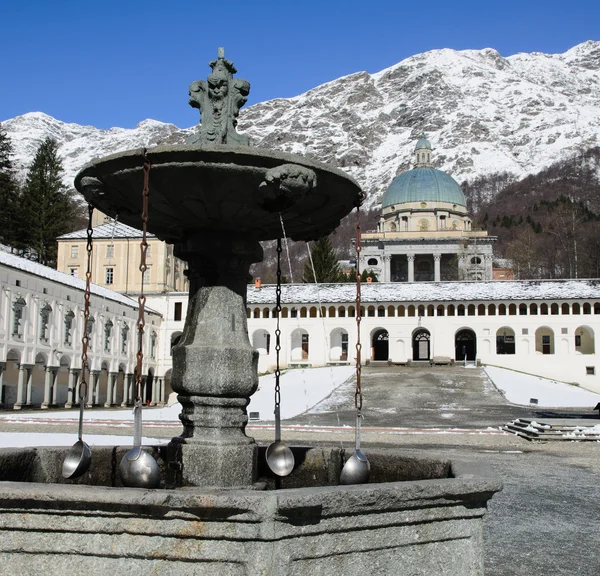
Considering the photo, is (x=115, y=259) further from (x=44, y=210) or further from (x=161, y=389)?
(x=161, y=389)

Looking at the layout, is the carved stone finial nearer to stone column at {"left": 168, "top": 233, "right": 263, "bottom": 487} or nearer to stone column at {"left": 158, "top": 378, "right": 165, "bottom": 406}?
stone column at {"left": 168, "top": 233, "right": 263, "bottom": 487}

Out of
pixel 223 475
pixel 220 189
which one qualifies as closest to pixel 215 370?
pixel 223 475

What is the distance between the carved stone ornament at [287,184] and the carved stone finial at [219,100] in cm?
142

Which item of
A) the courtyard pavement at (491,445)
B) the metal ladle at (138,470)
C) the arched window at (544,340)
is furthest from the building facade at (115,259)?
the metal ladle at (138,470)

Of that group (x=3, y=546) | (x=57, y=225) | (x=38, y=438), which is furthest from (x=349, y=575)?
(x=57, y=225)

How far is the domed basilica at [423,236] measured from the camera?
103m

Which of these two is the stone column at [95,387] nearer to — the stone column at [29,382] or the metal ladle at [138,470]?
the stone column at [29,382]

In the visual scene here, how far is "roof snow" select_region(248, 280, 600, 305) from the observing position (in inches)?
2844

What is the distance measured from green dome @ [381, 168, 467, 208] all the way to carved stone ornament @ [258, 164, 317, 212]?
101 metres

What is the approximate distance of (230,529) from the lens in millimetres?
4758

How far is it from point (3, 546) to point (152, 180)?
345 centimetres

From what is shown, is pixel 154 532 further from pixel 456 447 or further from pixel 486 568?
pixel 456 447

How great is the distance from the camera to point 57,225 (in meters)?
81.0

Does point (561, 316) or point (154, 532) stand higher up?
point (561, 316)
